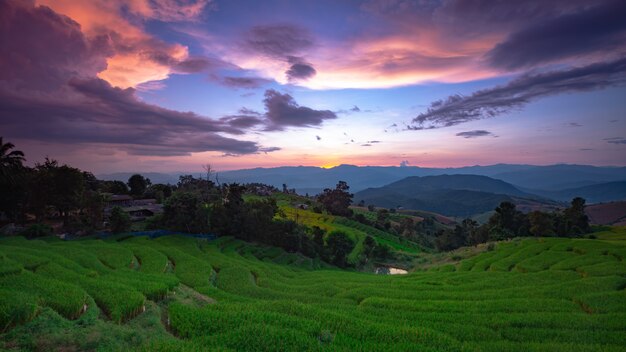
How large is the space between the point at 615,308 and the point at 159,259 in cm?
3299

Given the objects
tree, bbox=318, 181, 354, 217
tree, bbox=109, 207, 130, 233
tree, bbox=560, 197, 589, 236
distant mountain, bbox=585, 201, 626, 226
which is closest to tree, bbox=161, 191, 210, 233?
tree, bbox=109, 207, 130, 233

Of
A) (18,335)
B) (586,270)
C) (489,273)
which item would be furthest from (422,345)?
(586,270)

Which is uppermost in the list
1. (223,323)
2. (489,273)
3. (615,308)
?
(223,323)

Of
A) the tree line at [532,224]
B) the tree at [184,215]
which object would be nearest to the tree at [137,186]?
the tree at [184,215]

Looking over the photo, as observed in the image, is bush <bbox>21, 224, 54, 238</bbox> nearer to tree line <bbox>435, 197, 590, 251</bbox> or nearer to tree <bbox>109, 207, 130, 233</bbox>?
Result: tree <bbox>109, 207, 130, 233</bbox>

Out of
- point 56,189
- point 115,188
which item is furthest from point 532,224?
point 115,188

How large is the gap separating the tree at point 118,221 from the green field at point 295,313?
2282cm

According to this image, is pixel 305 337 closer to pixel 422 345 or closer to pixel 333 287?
pixel 422 345

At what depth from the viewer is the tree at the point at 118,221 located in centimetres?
4731

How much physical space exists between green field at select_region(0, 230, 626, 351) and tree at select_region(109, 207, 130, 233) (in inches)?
898

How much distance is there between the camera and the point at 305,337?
A: 32.0 feet

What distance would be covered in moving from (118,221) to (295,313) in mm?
45283

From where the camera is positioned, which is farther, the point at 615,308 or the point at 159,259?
the point at 159,259

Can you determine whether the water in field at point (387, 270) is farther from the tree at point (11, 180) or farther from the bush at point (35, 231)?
the tree at point (11, 180)
